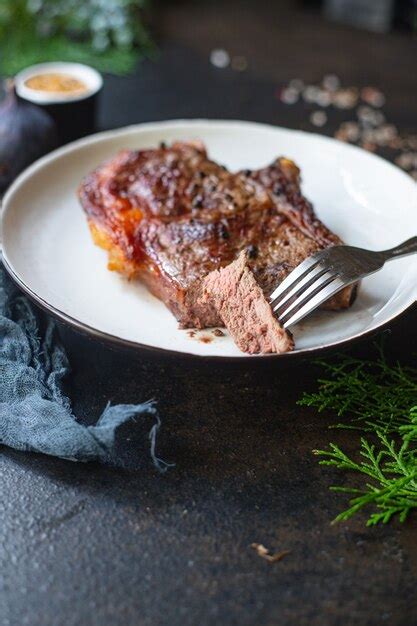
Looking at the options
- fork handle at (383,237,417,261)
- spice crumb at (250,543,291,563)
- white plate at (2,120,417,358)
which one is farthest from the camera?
fork handle at (383,237,417,261)

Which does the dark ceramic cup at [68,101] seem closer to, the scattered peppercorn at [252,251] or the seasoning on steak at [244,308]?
the scattered peppercorn at [252,251]

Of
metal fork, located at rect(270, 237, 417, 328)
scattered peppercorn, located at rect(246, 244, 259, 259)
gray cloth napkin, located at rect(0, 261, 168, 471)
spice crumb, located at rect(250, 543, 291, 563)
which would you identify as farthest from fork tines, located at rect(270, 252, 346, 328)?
spice crumb, located at rect(250, 543, 291, 563)

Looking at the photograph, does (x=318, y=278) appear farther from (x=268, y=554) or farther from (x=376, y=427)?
(x=268, y=554)

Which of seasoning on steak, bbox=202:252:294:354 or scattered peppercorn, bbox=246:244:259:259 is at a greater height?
scattered peppercorn, bbox=246:244:259:259

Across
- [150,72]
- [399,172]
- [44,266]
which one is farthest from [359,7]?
[44,266]

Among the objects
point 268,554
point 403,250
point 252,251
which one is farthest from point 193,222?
point 268,554

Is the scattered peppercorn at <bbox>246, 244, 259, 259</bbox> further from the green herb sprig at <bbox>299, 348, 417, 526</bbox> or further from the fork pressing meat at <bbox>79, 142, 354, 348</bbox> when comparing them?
the green herb sprig at <bbox>299, 348, 417, 526</bbox>
